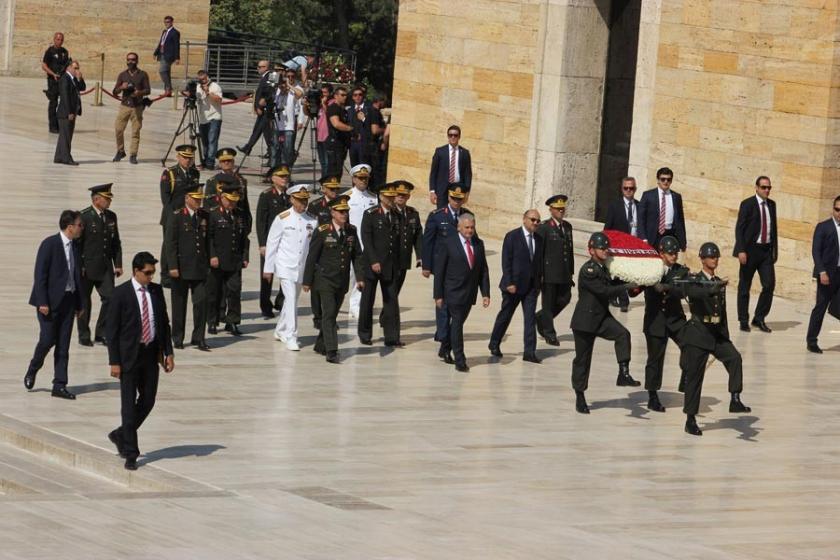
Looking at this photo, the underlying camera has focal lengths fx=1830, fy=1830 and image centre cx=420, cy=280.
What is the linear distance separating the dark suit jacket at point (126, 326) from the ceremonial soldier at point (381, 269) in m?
5.07

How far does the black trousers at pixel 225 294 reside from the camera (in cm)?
1880

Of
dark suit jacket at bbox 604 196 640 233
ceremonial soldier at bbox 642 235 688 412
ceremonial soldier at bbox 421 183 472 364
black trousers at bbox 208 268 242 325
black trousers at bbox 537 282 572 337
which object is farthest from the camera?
dark suit jacket at bbox 604 196 640 233

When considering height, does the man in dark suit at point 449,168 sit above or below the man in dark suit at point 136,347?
above

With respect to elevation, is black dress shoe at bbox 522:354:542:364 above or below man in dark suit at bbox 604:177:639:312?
below

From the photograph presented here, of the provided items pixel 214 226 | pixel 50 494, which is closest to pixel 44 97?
pixel 214 226

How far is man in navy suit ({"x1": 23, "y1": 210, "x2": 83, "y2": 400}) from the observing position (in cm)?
1554

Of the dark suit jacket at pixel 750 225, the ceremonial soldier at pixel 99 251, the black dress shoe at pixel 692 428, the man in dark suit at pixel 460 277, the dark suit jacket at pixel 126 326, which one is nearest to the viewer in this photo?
the dark suit jacket at pixel 126 326

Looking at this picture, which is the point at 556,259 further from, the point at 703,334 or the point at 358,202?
the point at 703,334

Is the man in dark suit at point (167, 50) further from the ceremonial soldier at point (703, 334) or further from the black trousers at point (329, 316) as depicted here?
the ceremonial soldier at point (703, 334)

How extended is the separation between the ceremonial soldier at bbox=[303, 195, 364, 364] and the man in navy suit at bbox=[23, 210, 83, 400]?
288cm

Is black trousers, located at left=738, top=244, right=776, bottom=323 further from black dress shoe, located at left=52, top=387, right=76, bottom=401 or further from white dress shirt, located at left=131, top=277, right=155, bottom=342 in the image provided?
white dress shirt, located at left=131, top=277, right=155, bottom=342

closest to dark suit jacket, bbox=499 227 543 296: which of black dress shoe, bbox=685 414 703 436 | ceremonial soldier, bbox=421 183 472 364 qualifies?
ceremonial soldier, bbox=421 183 472 364

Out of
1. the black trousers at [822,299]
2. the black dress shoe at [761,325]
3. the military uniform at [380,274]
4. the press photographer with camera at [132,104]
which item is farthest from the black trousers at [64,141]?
the black trousers at [822,299]

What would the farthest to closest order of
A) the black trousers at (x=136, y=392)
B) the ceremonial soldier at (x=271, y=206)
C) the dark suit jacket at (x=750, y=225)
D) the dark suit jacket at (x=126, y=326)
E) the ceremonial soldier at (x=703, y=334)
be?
1. the dark suit jacket at (x=750, y=225)
2. the ceremonial soldier at (x=271, y=206)
3. the ceremonial soldier at (x=703, y=334)
4. the dark suit jacket at (x=126, y=326)
5. the black trousers at (x=136, y=392)
